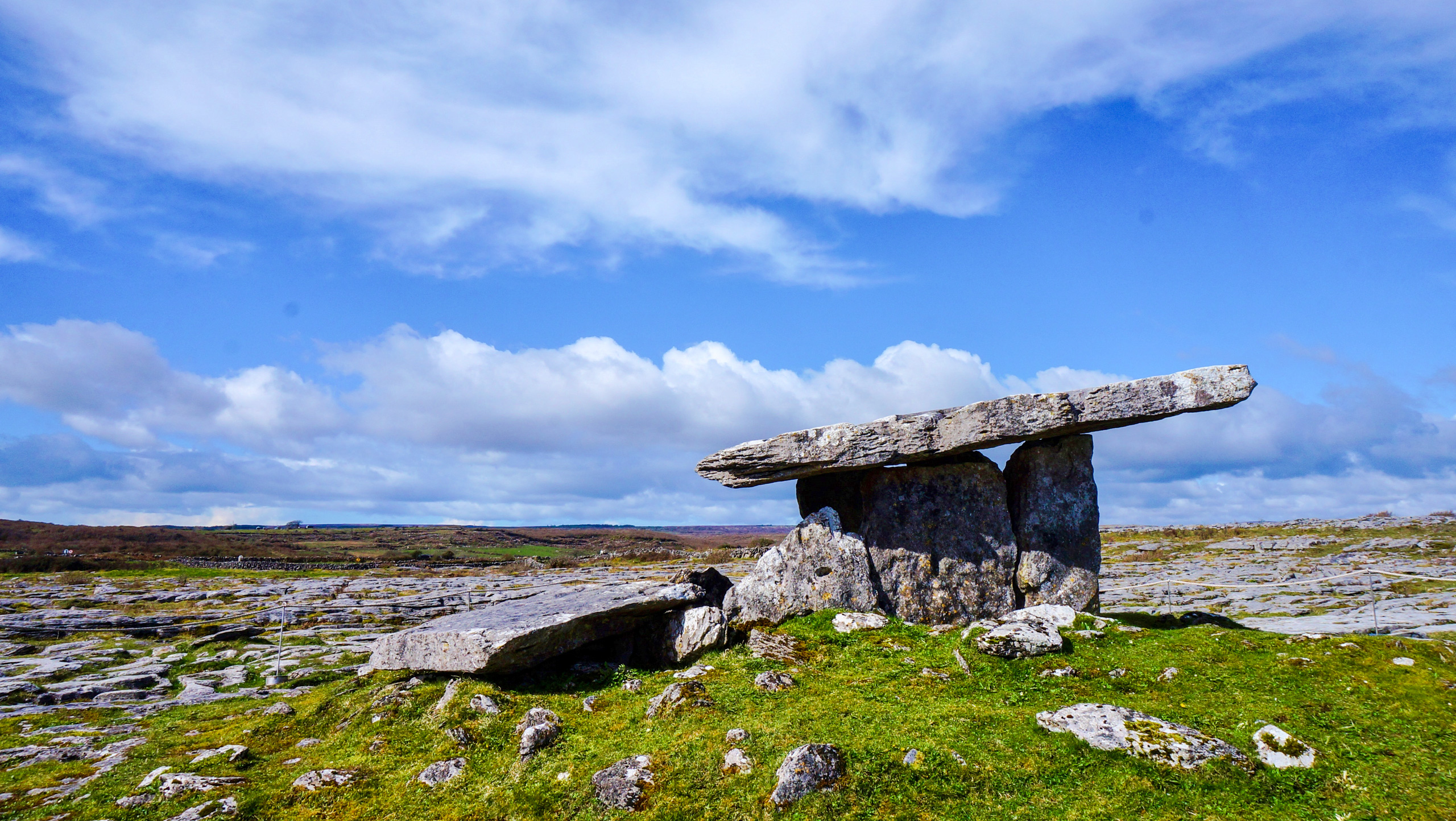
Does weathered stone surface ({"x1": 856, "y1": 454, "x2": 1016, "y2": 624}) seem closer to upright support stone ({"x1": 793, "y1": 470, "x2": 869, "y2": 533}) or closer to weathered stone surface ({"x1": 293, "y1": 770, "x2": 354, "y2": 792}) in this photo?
→ upright support stone ({"x1": 793, "y1": 470, "x2": 869, "y2": 533})

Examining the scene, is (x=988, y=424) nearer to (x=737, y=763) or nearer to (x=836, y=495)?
(x=836, y=495)

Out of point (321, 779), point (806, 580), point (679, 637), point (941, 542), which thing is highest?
point (941, 542)

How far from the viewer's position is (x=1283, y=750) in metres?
10.1

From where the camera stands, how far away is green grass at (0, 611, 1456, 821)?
31.2ft

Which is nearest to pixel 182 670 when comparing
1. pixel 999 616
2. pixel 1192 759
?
pixel 999 616

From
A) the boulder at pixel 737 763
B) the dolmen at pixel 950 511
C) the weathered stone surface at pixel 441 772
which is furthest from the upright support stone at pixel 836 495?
the weathered stone surface at pixel 441 772

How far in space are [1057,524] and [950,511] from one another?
3020mm

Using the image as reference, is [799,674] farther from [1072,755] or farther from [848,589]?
[1072,755]

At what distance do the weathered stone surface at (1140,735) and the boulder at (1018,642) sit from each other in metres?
3.24

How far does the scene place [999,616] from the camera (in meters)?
19.9

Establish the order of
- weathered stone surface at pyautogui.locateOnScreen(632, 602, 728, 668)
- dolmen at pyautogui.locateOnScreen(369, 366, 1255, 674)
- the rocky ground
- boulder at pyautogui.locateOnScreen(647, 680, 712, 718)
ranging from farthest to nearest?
dolmen at pyautogui.locateOnScreen(369, 366, 1255, 674) < weathered stone surface at pyautogui.locateOnScreen(632, 602, 728, 668) < boulder at pyautogui.locateOnScreen(647, 680, 712, 718) < the rocky ground

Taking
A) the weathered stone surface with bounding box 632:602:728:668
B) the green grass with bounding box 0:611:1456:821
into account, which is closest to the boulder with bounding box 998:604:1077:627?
the green grass with bounding box 0:611:1456:821

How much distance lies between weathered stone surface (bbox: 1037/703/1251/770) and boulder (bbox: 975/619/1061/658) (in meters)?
3.24

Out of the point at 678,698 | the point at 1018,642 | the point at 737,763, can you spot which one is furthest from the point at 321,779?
the point at 1018,642
